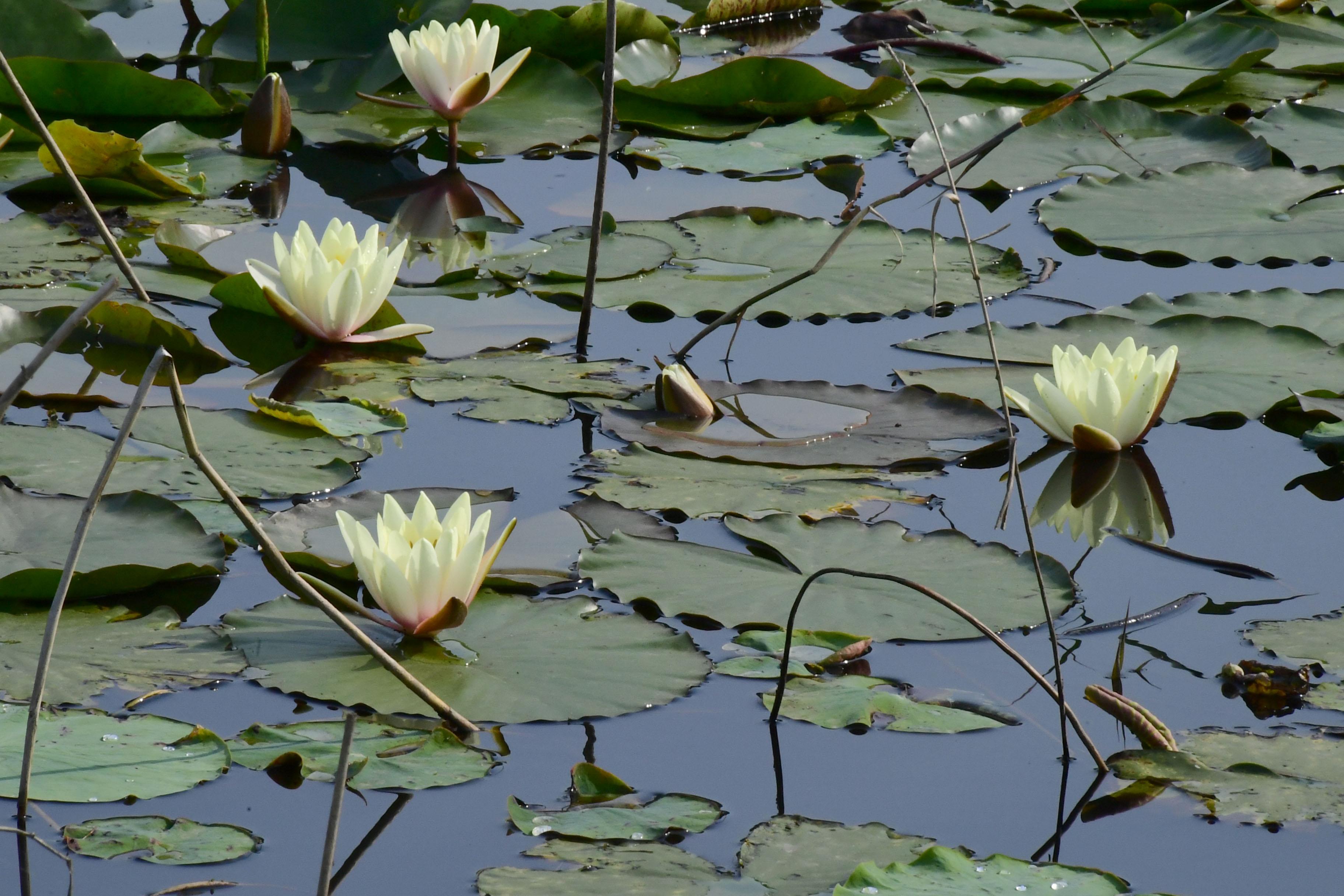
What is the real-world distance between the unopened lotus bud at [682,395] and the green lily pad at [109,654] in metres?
0.98

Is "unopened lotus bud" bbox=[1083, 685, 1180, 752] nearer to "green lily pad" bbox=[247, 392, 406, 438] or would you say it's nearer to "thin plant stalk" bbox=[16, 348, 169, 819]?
"thin plant stalk" bbox=[16, 348, 169, 819]

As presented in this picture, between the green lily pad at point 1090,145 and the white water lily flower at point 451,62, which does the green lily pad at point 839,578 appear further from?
the white water lily flower at point 451,62

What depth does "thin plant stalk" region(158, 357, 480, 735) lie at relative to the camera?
53.8 inches

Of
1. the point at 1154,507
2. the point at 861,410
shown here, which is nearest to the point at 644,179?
the point at 861,410

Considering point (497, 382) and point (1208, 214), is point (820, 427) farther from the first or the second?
point (1208, 214)

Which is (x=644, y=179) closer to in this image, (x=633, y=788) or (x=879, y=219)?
(x=879, y=219)

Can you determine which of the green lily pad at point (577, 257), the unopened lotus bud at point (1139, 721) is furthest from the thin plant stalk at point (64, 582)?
the green lily pad at point (577, 257)

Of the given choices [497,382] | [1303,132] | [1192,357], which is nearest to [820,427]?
[497,382]

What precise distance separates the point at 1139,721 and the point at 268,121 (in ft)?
10.4

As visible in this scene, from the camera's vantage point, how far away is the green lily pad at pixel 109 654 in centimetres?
177

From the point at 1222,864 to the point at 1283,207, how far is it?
2502 millimetres

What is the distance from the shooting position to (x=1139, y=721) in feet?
5.42

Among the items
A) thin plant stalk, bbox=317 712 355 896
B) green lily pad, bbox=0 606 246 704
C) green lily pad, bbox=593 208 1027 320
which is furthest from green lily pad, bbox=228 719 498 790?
green lily pad, bbox=593 208 1027 320

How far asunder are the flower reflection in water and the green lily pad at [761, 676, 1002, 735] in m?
0.59
